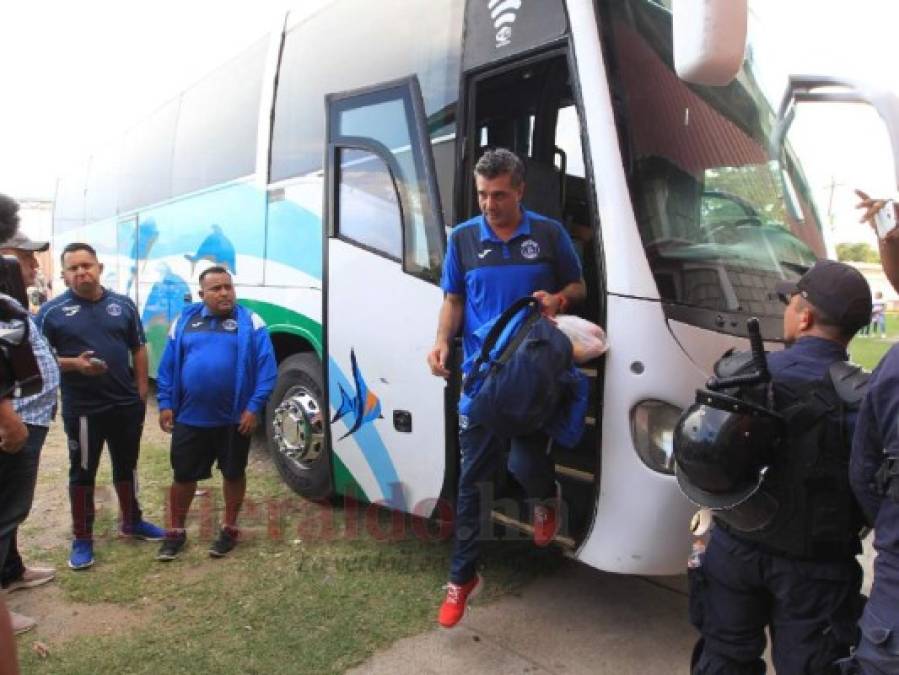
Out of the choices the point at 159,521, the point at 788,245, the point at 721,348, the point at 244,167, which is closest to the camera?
the point at 721,348

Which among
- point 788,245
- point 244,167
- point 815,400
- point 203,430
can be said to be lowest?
point 203,430

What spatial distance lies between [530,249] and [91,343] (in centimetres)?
252

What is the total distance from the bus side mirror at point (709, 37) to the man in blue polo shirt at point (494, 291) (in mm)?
813

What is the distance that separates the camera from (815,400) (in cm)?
194

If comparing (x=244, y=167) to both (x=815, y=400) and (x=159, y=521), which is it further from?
(x=815, y=400)

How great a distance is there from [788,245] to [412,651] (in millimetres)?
2550

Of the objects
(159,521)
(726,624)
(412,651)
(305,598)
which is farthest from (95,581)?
(726,624)

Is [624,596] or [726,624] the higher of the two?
[726,624]

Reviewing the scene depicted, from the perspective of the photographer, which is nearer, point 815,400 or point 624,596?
point 815,400

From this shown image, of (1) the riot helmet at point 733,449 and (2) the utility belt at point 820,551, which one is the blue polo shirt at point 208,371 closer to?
(1) the riot helmet at point 733,449

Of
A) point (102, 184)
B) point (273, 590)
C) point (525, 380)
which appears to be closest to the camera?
point (525, 380)

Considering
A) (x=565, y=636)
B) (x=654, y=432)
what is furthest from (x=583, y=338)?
(x=565, y=636)

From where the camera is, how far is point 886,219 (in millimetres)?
1687

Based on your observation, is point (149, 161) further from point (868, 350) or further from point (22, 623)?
point (868, 350)
